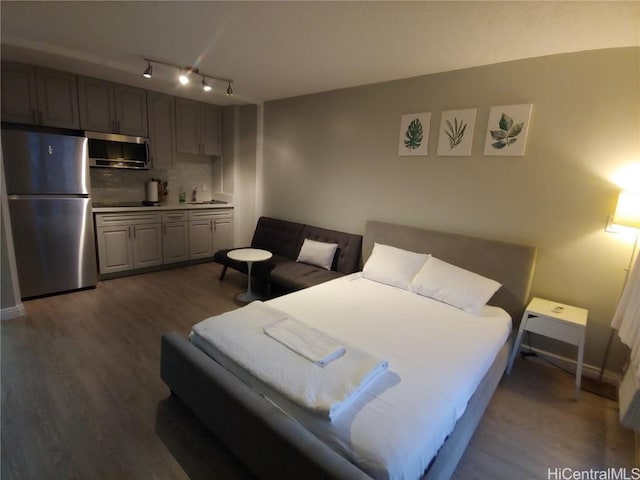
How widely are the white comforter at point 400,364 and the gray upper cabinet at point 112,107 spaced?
10.7 feet

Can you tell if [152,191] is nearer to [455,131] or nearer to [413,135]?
[413,135]

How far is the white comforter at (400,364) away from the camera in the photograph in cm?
122

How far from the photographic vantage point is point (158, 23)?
7.21ft

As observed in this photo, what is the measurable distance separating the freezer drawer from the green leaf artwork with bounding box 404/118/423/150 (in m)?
3.49

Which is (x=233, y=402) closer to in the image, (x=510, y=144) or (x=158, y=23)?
(x=158, y=23)

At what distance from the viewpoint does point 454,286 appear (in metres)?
2.53

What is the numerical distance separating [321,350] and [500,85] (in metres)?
2.54

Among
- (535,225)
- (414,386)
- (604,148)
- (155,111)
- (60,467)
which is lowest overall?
(60,467)

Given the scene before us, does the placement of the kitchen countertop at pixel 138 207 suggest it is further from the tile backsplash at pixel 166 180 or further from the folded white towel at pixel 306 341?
the folded white towel at pixel 306 341

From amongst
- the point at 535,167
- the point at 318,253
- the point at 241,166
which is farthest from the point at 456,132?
the point at 241,166

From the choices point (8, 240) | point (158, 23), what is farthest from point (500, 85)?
point (8, 240)

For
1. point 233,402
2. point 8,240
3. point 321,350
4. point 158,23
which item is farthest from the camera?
point 8,240

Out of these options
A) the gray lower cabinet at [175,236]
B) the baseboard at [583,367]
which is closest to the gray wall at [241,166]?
the gray lower cabinet at [175,236]

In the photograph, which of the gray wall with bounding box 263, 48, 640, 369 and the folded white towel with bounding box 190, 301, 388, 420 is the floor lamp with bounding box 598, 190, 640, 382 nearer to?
the gray wall with bounding box 263, 48, 640, 369
